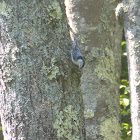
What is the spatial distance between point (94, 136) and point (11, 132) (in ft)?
3.95

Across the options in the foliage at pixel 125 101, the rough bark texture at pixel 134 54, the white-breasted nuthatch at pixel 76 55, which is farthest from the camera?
the foliage at pixel 125 101

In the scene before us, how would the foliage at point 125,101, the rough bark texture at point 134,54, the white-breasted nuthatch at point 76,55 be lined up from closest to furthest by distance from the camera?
the white-breasted nuthatch at point 76,55, the rough bark texture at point 134,54, the foliage at point 125,101

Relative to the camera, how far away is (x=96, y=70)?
2471 millimetres

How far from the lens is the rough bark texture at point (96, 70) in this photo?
2422 millimetres

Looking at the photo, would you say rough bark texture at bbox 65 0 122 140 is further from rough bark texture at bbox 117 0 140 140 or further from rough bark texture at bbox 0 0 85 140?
rough bark texture at bbox 0 0 85 140

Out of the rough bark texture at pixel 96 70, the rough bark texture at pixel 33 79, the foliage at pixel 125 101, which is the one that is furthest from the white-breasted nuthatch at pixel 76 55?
the foliage at pixel 125 101

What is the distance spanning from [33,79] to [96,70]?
1.20m

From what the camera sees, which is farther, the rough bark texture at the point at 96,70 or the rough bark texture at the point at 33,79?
the rough bark texture at the point at 96,70

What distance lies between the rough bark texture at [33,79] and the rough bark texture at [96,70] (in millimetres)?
1043

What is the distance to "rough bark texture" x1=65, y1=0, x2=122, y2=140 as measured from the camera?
242 centimetres

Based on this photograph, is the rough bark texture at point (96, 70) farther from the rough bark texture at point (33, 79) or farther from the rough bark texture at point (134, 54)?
the rough bark texture at point (33, 79)

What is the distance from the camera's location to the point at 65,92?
1.39 meters

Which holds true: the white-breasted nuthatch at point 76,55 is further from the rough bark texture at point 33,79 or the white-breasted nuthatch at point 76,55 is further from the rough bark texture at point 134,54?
the rough bark texture at point 134,54

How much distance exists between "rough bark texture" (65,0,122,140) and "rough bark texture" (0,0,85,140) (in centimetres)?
104
